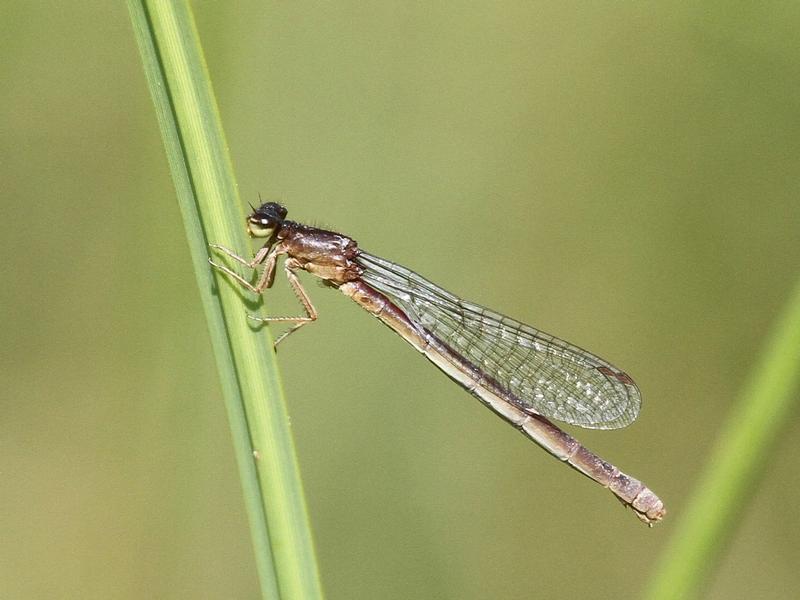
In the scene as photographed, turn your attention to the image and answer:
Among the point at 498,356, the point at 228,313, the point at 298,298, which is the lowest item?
the point at 228,313

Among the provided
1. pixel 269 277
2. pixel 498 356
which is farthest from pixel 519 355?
pixel 269 277

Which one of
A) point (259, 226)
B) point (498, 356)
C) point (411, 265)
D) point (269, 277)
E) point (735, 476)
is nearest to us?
point (735, 476)

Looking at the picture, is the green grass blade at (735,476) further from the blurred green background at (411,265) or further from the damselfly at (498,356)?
the blurred green background at (411,265)

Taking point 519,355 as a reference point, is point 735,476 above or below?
below

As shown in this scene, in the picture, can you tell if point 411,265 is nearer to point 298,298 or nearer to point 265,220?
point 298,298

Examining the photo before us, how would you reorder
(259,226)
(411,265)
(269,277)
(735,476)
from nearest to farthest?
(735,476), (269,277), (259,226), (411,265)

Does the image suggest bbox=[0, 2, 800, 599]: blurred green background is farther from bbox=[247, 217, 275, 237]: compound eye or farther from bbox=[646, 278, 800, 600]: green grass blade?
bbox=[646, 278, 800, 600]: green grass blade

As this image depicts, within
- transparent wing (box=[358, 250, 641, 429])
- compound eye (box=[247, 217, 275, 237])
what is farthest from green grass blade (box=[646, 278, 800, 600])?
compound eye (box=[247, 217, 275, 237])

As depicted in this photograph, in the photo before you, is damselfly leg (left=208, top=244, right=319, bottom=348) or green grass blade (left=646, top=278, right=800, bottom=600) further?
damselfly leg (left=208, top=244, right=319, bottom=348)
